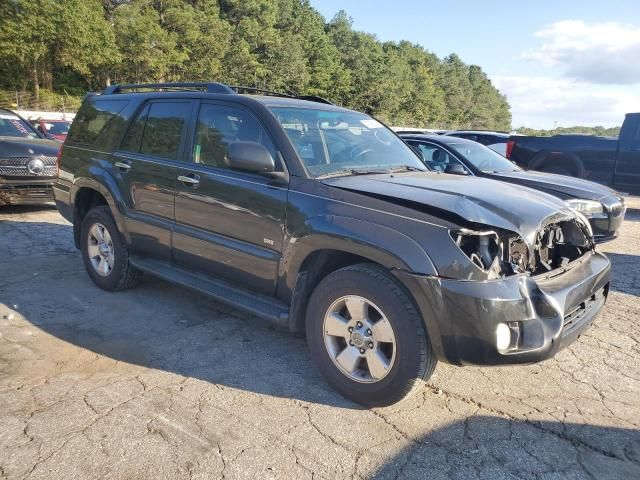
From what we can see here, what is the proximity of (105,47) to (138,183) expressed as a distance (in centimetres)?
4143

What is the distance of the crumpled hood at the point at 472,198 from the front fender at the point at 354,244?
237mm

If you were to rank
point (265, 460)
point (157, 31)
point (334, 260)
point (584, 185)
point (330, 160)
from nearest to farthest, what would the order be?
point (265, 460)
point (334, 260)
point (330, 160)
point (584, 185)
point (157, 31)

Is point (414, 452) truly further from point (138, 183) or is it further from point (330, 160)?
point (138, 183)

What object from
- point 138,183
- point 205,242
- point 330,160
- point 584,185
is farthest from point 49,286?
point 584,185

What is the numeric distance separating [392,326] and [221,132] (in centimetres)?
205

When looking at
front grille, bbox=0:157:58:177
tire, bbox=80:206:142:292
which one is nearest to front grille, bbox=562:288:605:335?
tire, bbox=80:206:142:292

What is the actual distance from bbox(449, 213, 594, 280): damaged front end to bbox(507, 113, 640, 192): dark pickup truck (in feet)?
24.7

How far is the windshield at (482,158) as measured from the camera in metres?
6.98

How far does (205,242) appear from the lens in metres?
3.87

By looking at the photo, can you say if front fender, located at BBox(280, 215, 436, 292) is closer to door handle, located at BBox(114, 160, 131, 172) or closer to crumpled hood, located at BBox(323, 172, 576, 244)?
crumpled hood, located at BBox(323, 172, 576, 244)

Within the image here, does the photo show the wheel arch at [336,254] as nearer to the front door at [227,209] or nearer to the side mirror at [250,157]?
the front door at [227,209]

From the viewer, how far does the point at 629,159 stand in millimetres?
10102

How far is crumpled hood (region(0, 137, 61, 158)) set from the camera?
8.12 metres

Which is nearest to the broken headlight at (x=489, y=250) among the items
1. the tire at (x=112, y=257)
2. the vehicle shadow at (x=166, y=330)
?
the vehicle shadow at (x=166, y=330)
